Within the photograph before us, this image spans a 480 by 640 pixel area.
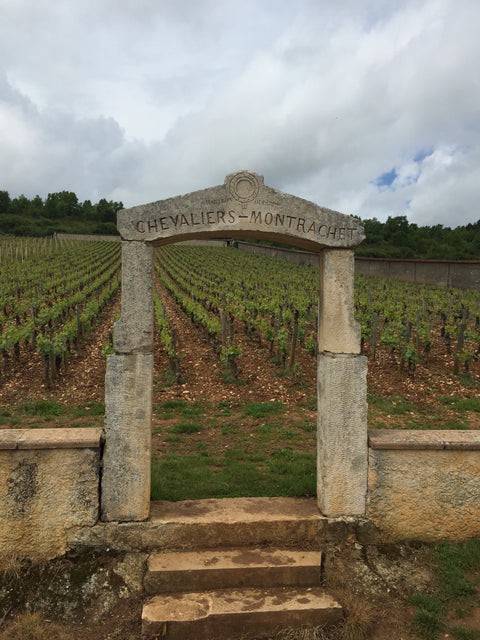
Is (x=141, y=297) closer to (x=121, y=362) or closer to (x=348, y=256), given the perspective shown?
(x=121, y=362)

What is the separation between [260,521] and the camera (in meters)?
4.84

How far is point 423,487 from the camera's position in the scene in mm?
5027

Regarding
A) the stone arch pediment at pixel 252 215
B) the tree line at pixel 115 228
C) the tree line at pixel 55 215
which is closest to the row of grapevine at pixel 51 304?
the stone arch pediment at pixel 252 215

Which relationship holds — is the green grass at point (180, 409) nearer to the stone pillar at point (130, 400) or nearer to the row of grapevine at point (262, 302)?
the row of grapevine at point (262, 302)

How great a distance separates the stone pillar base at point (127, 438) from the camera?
15.6 ft

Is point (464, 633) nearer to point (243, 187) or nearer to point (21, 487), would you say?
point (21, 487)

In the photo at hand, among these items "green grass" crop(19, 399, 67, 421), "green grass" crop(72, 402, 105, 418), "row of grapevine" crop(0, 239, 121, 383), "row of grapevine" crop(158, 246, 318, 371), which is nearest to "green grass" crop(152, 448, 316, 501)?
"green grass" crop(72, 402, 105, 418)

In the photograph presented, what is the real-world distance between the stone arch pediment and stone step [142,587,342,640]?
3.32 metres

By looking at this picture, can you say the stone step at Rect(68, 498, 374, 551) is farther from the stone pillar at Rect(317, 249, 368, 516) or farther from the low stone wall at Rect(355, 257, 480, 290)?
the low stone wall at Rect(355, 257, 480, 290)

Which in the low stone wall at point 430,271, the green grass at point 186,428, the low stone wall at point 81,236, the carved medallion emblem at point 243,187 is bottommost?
the green grass at point 186,428

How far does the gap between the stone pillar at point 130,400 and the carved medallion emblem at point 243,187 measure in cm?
106

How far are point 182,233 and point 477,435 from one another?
3784 mm

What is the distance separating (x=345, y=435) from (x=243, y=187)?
2749 millimetres

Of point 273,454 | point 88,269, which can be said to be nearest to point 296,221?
point 273,454
